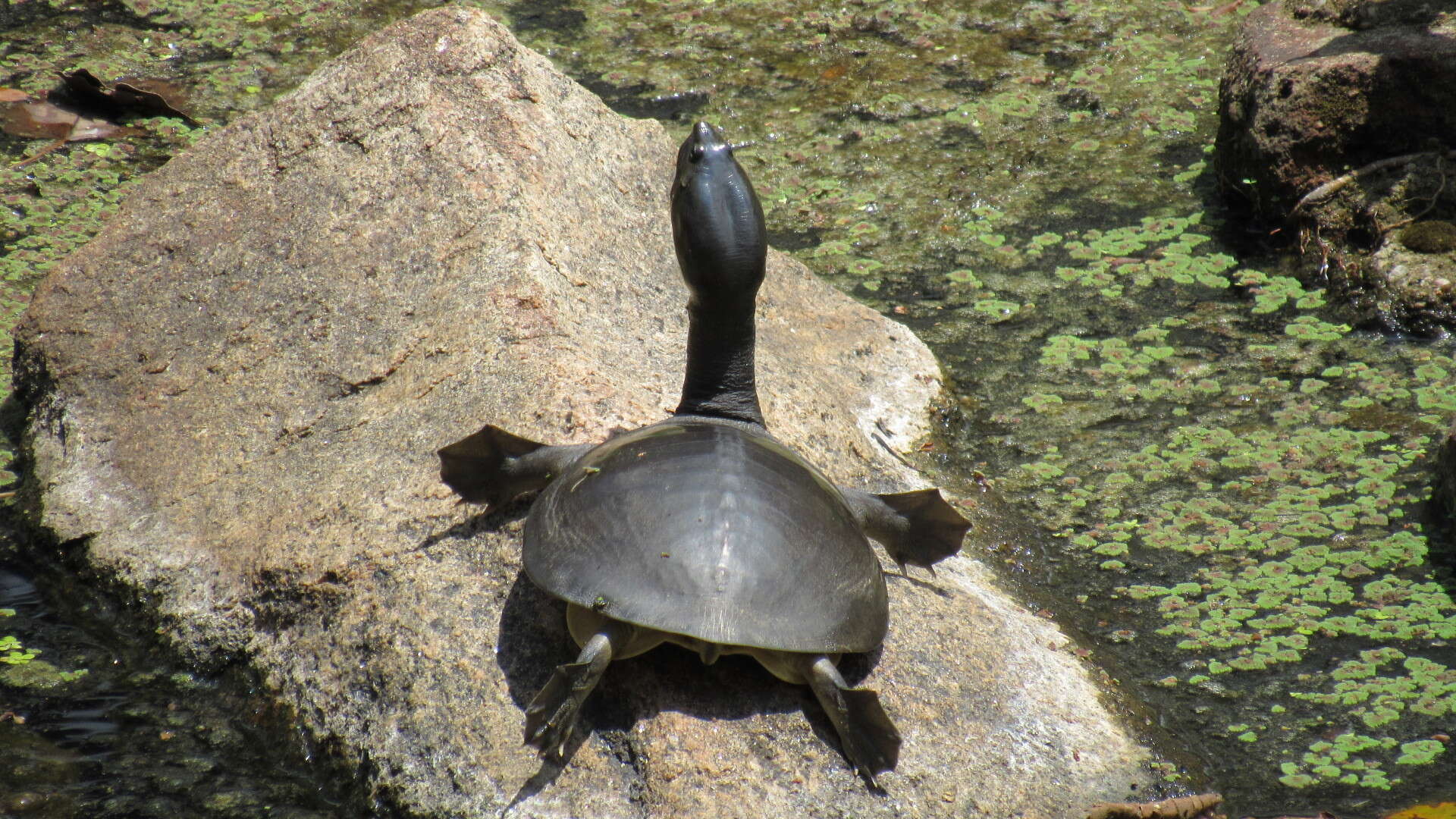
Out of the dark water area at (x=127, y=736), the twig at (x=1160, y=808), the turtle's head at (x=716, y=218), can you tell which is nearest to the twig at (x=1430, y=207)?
the twig at (x=1160, y=808)

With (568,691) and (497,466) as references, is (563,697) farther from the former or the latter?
(497,466)

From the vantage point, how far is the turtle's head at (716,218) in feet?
8.72

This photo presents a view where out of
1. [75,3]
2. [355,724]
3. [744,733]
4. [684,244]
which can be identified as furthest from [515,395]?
[75,3]

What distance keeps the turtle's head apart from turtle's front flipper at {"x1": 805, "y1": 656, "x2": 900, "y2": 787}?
892mm

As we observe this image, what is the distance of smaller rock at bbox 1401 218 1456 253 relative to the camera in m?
4.55

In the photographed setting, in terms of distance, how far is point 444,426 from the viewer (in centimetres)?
303

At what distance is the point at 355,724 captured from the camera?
251 centimetres

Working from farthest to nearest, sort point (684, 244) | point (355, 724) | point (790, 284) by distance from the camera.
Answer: point (790, 284)
point (684, 244)
point (355, 724)

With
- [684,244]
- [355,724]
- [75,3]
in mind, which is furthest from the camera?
[75,3]

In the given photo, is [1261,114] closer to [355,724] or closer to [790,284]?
[790,284]

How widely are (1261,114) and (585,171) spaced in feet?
9.40

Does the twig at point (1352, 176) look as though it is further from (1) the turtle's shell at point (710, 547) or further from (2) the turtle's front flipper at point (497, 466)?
(2) the turtle's front flipper at point (497, 466)

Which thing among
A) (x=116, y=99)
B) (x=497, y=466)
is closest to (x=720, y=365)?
(x=497, y=466)

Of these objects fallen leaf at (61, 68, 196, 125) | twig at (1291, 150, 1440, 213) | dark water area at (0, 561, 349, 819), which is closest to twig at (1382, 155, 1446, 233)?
twig at (1291, 150, 1440, 213)
